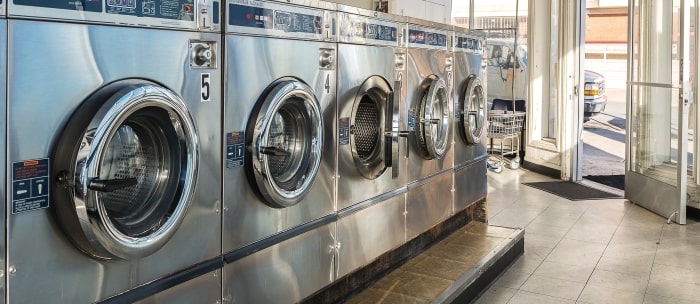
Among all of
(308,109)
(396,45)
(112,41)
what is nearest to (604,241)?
(396,45)

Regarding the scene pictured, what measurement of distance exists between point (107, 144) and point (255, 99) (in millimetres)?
849

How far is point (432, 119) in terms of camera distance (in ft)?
13.6

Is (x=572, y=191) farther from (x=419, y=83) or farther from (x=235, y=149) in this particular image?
(x=235, y=149)

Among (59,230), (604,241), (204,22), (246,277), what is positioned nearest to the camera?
(59,230)

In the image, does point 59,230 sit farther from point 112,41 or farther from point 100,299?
point 112,41

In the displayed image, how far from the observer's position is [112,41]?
1975mm

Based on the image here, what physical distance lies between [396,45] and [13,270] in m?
2.56

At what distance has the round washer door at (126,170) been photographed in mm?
1805

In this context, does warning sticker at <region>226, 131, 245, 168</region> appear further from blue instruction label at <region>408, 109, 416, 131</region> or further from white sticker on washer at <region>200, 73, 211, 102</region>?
blue instruction label at <region>408, 109, 416, 131</region>

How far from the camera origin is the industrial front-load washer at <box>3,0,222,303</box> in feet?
5.74

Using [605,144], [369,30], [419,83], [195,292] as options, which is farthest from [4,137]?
[605,144]

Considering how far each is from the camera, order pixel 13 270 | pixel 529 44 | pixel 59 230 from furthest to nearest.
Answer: pixel 529 44 < pixel 59 230 < pixel 13 270

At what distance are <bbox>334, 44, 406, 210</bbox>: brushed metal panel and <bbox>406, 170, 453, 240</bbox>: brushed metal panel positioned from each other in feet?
1.37

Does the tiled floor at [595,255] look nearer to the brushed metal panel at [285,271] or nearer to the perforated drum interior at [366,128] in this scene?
the perforated drum interior at [366,128]
